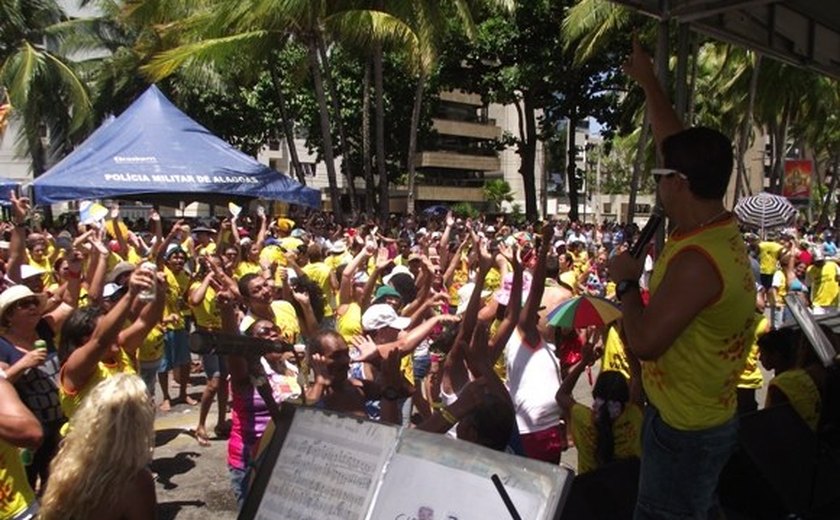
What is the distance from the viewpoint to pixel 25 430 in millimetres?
2980

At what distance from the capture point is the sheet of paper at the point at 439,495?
1843 mm

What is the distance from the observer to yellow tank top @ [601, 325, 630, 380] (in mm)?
5285

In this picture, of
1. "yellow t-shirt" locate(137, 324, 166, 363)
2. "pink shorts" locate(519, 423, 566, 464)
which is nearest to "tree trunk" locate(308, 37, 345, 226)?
"yellow t-shirt" locate(137, 324, 166, 363)

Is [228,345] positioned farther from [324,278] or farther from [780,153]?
[780,153]

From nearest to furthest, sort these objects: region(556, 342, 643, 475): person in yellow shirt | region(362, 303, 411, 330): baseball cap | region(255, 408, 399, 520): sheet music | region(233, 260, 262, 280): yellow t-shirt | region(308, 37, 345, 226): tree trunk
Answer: region(255, 408, 399, 520): sheet music < region(556, 342, 643, 475): person in yellow shirt < region(362, 303, 411, 330): baseball cap < region(233, 260, 262, 280): yellow t-shirt < region(308, 37, 345, 226): tree trunk

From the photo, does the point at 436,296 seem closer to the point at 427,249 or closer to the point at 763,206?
the point at 427,249

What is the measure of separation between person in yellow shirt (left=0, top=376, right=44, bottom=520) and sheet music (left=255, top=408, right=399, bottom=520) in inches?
50.2

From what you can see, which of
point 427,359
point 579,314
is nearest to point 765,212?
point 427,359

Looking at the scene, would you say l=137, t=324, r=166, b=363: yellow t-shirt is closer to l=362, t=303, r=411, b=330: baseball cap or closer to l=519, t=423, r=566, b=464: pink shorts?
l=362, t=303, r=411, b=330: baseball cap

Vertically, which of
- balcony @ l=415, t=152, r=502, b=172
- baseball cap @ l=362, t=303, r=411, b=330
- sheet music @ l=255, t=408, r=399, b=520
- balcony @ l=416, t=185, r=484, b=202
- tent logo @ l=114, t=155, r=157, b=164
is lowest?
balcony @ l=416, t=185, r=484, b=202

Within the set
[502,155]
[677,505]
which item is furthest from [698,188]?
[502,155]

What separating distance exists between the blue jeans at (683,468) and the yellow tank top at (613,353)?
2734 mm

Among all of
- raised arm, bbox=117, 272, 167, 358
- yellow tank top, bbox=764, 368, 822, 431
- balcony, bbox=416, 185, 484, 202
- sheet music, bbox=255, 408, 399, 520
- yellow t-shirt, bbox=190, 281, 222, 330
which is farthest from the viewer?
balcony, bbox=416, 185, 484, 202

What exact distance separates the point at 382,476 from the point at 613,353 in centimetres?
357
